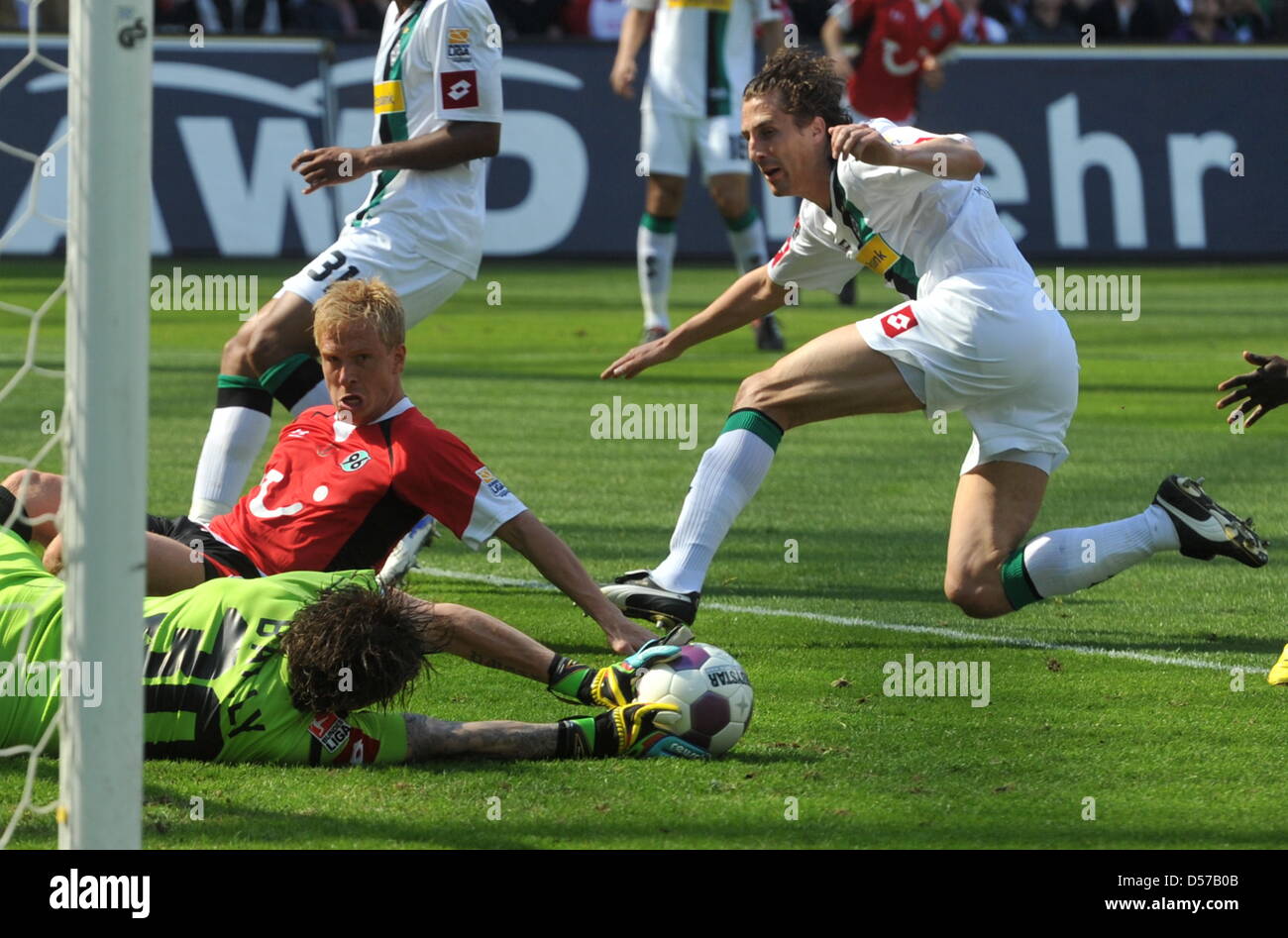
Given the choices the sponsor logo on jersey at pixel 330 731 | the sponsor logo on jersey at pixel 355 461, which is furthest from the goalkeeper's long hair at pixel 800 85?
the sponsor logo on jersey at pixel 330 731

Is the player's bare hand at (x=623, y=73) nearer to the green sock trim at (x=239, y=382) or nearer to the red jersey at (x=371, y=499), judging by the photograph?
the green sock trim at (x=239, y=382)

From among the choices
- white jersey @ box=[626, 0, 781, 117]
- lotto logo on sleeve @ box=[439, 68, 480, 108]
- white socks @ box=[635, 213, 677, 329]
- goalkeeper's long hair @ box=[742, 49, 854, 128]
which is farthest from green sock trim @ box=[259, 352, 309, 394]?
white jersey @ box=[626, 0, 781, 117]

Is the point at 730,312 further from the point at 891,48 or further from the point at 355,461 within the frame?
the point at 891,48

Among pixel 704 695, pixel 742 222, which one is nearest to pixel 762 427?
pixel 704 695

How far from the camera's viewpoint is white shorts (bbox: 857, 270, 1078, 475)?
519cm

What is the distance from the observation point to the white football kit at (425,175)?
6.32 meters

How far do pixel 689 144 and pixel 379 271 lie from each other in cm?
607

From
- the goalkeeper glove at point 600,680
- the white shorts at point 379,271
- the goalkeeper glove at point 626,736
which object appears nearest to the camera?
the goalkeeper glove at point 626,736

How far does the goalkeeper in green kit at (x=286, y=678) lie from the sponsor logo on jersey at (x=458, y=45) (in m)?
2.57

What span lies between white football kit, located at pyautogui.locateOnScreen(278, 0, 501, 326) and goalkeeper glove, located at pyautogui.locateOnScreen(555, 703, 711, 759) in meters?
2.40

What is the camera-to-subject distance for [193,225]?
16.2 m

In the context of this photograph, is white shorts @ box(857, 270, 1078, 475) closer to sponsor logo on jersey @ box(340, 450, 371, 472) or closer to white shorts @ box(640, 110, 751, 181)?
sponsor logo on jersey @ box(340, 450, 371, 472)
